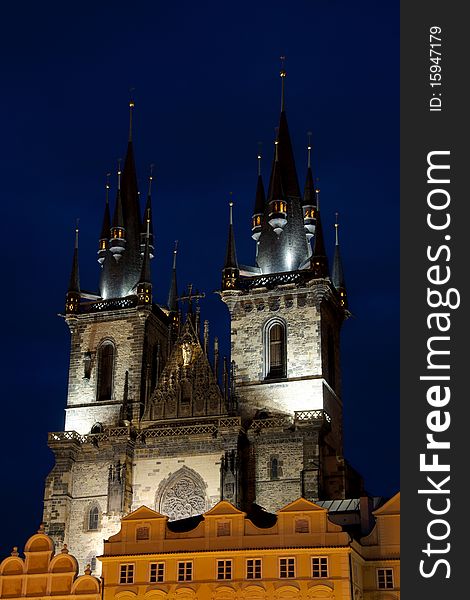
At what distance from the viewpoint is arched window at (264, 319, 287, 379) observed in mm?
71625

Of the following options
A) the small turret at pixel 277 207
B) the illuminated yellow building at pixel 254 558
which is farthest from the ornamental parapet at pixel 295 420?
the illuminated yellow building at pixel 254 558

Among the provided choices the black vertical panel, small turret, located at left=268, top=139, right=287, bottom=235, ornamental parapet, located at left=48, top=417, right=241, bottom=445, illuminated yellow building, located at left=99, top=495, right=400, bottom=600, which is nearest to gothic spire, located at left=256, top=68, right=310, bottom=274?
small turret, located at left=268, top=139, right=287, bottom=235

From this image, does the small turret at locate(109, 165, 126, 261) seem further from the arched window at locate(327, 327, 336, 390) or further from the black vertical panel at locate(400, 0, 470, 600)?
the black vertical panel at locate(400, 0, 470, 600)

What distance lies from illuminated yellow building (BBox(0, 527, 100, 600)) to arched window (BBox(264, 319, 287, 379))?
2252 cm

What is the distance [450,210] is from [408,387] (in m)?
5.43

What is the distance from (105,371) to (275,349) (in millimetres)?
10930

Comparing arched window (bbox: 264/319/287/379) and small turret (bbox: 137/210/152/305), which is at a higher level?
small turret (bbox: 137/210/152/305)

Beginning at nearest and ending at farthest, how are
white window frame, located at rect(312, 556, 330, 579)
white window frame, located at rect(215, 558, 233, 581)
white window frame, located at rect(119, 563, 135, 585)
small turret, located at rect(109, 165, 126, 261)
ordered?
white window frame, located at rect(312, 556, 330, 579) < white window frame, located at rect(215, 558, 233, 581) < white window frame, located at rect(119, 563, 135, 585) < small turret, located at rect(109, 165, 126, 261)

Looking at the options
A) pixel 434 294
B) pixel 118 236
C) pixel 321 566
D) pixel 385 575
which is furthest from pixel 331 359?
pixel 434 294

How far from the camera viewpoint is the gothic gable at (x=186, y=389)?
70750mm

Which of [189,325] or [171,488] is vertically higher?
[189,325]

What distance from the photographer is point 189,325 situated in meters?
73.6

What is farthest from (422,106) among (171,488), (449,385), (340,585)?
(171,488)

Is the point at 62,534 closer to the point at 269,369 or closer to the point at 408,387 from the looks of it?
the point at 269,369
